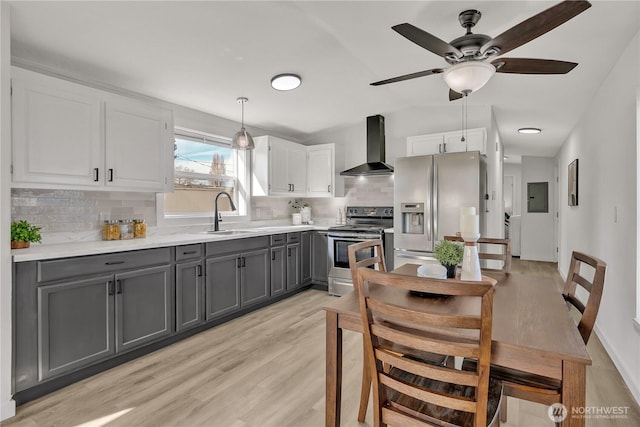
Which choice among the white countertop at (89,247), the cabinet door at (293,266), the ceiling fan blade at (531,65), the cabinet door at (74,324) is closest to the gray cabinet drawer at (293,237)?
the cabinet door at (293,266)

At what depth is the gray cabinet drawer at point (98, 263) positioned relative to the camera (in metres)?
2.14

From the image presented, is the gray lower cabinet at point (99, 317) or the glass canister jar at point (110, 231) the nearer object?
the gray lower cabinet at point (99, 317)

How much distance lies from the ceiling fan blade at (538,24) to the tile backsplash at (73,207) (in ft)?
10.3

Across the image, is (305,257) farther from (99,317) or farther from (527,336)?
(527,336)

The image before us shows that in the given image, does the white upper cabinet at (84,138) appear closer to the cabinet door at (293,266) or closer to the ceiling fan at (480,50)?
the cabinet door at (293,266)

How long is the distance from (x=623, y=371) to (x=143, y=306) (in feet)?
11.6

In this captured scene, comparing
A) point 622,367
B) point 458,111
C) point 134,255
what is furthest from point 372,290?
point 458,111

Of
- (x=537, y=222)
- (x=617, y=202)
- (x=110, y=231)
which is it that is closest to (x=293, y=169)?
(x=110, y=231)

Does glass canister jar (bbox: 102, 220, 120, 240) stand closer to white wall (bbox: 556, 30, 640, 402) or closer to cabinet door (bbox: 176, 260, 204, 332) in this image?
cabinet door (bbox: 176, 260, 204, 332)

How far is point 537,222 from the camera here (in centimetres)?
721

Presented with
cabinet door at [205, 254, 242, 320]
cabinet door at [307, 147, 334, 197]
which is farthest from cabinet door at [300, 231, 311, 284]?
cabinet door at [205, 254, 242, 320]

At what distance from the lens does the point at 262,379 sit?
236 cm

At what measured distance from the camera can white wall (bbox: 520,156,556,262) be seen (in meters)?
7.11

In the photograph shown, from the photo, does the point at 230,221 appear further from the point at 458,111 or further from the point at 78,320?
the point at 458,111
